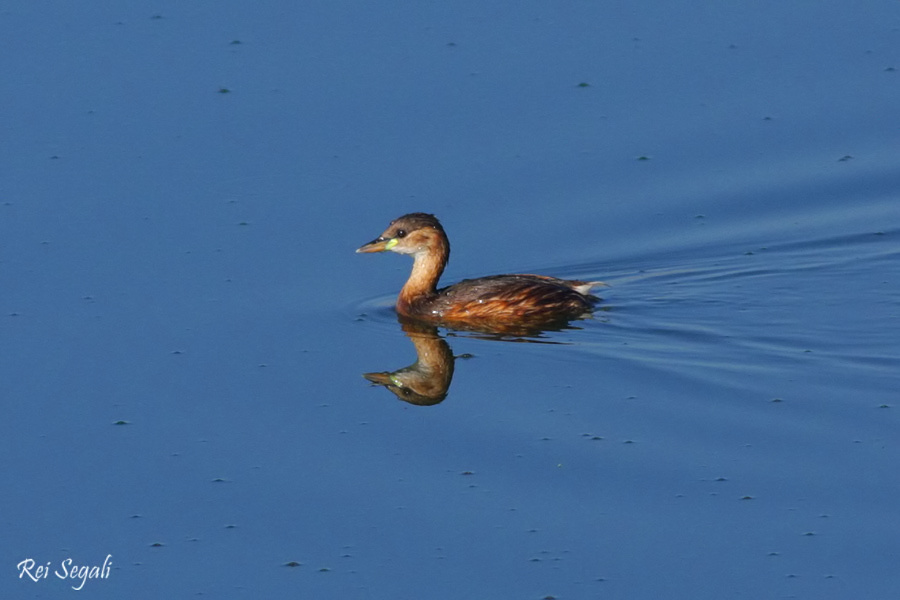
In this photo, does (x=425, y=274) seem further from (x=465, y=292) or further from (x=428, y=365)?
(x=428, y=365)

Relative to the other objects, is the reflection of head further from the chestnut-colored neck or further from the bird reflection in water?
the chestnut-colored neck

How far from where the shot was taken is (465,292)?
14.2 m

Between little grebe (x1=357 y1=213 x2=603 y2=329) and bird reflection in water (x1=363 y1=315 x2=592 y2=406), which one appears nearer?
bird reflection in water (x1=363 y1=315 x2=592 y2=406)

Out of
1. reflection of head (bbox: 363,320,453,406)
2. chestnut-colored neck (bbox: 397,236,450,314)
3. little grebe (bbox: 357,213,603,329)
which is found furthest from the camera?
chestnut-colored neck (bbox: 397,236,450,314)

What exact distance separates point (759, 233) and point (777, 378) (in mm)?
2643

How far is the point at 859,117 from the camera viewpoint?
16219 mm

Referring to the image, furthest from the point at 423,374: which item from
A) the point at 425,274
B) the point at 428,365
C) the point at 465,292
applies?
the point at 425,274

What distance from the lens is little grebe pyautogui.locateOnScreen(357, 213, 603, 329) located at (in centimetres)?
1401

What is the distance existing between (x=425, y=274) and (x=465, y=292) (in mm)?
588

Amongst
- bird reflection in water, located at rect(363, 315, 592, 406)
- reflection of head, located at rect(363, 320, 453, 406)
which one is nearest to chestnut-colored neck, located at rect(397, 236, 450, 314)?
bird reflection in water, located at rect(363, 315, 592, 406)

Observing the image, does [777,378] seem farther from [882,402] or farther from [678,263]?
[678,263]

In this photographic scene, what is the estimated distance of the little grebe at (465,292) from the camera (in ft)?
46.0

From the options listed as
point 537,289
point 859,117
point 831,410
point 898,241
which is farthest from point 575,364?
point 859,117

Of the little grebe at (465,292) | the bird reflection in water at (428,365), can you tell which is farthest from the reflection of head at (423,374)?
the little grebe at (465,292)
